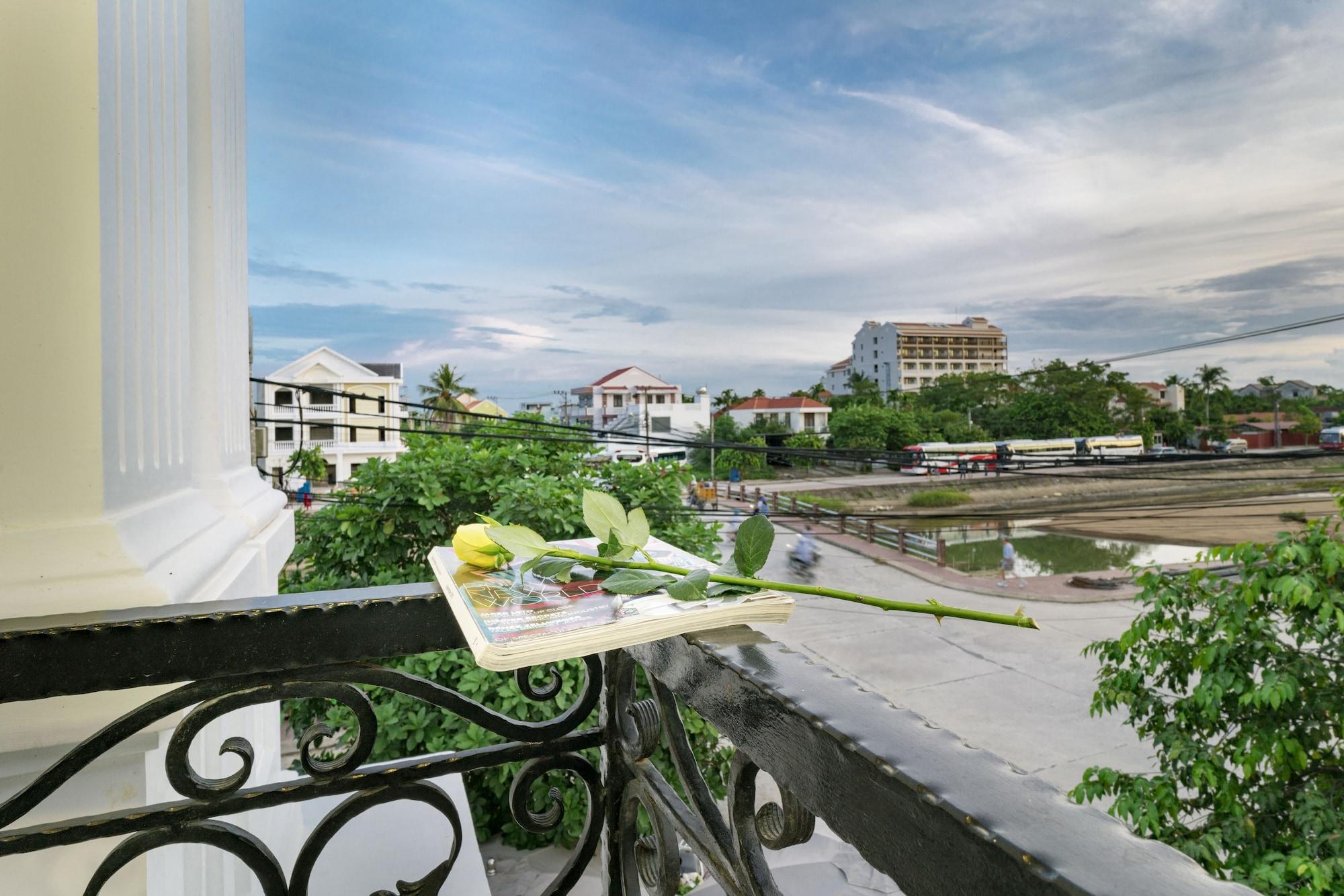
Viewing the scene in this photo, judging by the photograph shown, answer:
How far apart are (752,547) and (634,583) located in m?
0.07

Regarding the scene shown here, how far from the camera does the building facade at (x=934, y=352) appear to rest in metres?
36.9

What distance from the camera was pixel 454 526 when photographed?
272cm

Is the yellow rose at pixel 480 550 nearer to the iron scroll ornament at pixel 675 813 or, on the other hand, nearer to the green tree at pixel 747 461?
the iron scroll ornament at pixel 675 813

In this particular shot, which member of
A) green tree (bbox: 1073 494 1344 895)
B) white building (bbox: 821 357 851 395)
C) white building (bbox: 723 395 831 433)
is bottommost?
green tree (bbox: 1073 494 1344 895)

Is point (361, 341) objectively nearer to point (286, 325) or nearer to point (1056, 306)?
point (286, 325)

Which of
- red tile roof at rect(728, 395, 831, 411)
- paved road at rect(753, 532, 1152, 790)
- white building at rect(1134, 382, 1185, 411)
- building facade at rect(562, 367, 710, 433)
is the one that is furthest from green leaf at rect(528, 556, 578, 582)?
white building at rect(1134, 382, 1185, 411)

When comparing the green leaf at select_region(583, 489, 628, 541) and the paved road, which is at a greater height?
the green leaf at select_region(583, 489, 628, 541)

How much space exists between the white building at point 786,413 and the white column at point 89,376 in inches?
1091

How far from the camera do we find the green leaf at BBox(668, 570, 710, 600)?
38 cm

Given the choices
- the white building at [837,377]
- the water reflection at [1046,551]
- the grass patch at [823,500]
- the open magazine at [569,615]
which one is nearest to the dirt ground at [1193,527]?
the water reflection at [1046,551]

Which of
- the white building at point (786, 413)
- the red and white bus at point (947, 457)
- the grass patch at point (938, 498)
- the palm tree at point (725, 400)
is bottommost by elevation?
the grass patch at point (938, 498)

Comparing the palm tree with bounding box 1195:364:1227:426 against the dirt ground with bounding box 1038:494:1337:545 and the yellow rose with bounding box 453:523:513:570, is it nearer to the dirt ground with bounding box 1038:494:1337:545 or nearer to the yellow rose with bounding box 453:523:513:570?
the dirt ground with bounding box 1038:494:1337:545

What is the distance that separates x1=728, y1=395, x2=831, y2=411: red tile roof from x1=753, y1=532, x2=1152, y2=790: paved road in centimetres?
1538

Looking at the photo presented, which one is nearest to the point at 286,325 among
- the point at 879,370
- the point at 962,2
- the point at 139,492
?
the point at 879,370
